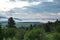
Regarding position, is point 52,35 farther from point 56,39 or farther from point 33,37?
point 33,37

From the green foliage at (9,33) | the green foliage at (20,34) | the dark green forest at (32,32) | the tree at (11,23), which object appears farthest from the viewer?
the tree at (11,23)

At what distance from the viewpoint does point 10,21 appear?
1631 cm

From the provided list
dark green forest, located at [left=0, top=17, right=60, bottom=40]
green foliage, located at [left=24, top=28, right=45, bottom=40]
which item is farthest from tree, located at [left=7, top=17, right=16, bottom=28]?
green foliage, located at [left=24, top=28, right=45, bottom=40]

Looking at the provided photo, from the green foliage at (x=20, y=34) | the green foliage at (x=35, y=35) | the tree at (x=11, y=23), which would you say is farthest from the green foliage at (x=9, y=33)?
the green foliage at (x=35, y=35)

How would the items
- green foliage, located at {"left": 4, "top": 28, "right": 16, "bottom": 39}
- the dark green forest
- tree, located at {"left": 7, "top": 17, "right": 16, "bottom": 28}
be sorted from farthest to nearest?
tree, located at {"left": 7, "top": 17, "right": 16, "bottom": 28}, green foliage, located at {"left": 4, "top": 28, "right": 16, "bottom": 39}, the dark green forest

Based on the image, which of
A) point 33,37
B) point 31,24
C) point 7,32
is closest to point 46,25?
point 31,24

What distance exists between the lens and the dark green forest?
1282 centimetres

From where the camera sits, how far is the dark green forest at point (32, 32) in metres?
12.8

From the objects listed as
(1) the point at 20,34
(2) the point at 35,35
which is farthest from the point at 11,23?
(2) the point at 35,35

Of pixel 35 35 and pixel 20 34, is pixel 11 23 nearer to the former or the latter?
pixel 20 34

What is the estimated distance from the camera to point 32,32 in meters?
13.6

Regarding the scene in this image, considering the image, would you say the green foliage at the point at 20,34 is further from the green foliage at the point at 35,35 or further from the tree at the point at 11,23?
the tree at the point at 11,23

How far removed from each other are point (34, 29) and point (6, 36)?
2.30 m

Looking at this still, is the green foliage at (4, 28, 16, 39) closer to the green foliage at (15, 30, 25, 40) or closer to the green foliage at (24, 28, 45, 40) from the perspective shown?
the green foliage at (15, 30, 25, 40)
